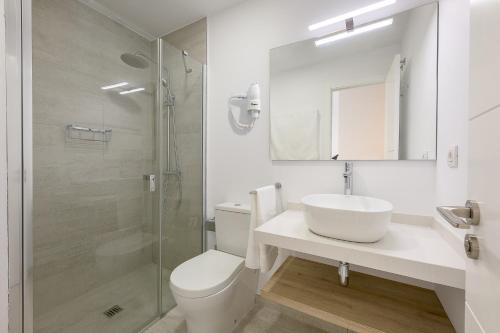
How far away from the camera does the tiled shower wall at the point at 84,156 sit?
1380 millimetres

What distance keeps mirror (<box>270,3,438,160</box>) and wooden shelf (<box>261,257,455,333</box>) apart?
732 mm

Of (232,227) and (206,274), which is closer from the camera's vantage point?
(206,274)

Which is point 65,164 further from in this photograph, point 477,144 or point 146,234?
point 477,144

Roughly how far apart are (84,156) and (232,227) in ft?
4.08

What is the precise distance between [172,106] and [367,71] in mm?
1499

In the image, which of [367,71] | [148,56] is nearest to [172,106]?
[148,56]

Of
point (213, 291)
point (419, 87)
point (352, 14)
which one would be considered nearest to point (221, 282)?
point (213, 291)

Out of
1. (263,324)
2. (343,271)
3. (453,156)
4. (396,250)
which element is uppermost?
(453,156)

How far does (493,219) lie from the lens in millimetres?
348

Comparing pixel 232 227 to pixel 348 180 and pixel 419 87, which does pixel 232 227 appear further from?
pixel 419 87

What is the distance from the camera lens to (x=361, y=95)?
4.44 ft

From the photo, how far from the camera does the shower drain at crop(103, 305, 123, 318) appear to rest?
150 cm

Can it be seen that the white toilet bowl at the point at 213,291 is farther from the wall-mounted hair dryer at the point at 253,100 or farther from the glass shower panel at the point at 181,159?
the wall-mounted hair dryer at the point at 253,100

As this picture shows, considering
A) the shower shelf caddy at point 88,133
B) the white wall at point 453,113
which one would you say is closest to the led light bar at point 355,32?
the white wall at point 453,113
